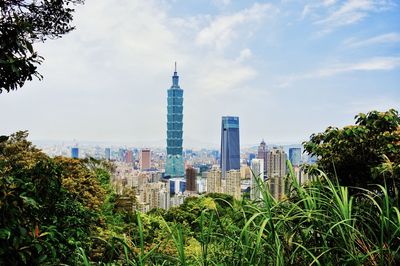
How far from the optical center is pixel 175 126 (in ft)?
167

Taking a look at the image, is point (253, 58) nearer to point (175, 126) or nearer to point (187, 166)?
point (187, 166)

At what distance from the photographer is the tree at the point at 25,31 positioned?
1963 mm

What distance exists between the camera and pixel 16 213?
1.34 m

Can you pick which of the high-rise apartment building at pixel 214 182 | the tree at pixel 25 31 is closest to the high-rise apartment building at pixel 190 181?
the high-rise apartment building at pixel 214 182

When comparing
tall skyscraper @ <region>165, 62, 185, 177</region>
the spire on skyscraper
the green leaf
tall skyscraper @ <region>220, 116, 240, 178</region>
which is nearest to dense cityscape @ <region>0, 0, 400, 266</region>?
the green leaf

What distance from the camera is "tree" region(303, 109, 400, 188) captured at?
3.22 metres

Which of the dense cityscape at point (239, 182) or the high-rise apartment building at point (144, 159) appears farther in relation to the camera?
the high-rise apartment building at point (144, 159)

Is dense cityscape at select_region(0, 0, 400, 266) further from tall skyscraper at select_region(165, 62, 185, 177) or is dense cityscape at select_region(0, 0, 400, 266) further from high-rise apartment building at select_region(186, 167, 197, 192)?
tall skyscraper at select_region(165, 62, 185, 177)

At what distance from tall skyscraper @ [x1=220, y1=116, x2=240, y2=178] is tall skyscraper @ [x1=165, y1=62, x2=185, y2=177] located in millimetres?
23354

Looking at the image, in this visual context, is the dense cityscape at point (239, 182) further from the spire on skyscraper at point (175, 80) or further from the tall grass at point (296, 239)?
the spire on skyscraper at point (175, 80)

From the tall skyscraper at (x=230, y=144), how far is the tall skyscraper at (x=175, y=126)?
23.4 metres

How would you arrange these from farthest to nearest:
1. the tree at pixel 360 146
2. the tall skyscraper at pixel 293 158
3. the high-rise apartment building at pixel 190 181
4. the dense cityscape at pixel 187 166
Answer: the high-rise apartment building at pixel 190 181 < the tree at pixel 360 146 < the dense cityscape at pixel 187 166 < the tall skyscraper at pixel 293 158

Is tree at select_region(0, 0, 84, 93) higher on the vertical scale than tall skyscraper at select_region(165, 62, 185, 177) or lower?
lower

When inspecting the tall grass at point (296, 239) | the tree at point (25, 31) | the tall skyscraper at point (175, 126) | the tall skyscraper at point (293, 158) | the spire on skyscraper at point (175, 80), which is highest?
the spire on skyscraper at point (175, 80)
